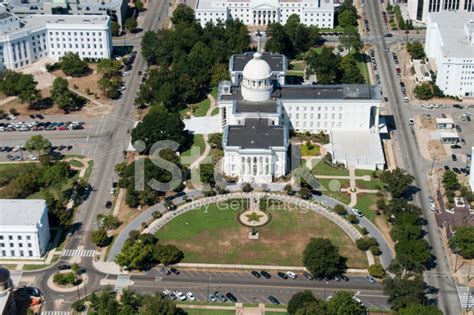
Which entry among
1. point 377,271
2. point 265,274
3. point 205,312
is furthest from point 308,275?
point 205,312

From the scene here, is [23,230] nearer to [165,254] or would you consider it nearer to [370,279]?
[165,254]

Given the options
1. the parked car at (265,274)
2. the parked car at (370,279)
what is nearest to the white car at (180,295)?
the parked car at (265,274)

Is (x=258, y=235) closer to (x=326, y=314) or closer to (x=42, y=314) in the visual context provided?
(x=326, y=314)

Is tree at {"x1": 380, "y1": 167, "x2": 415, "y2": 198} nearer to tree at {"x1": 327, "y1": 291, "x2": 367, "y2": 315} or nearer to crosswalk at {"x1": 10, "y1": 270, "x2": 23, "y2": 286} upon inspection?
tree at {"x1": 327, "y1": 291, "x2": 367, "y2": 315}

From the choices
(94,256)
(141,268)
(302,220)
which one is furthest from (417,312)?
(94,256)

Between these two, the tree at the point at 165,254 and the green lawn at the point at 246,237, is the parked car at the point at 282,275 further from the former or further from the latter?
the tree at the point at 165,254

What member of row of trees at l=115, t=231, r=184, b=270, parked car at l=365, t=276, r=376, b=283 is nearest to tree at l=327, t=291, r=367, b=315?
parked car at l=365, t=276, r=376, b=283
